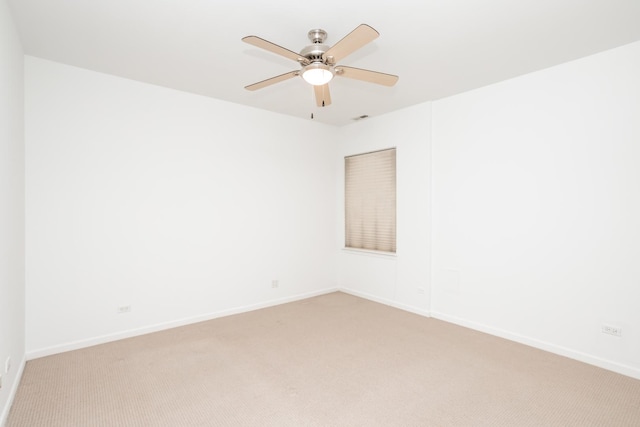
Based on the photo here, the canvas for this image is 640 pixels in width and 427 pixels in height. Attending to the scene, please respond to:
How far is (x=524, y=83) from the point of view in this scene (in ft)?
11.3

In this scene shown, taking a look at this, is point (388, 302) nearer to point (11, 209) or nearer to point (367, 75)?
point (367, 75)

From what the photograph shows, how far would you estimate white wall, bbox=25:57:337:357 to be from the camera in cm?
316

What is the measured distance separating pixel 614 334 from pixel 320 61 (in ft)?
11.0

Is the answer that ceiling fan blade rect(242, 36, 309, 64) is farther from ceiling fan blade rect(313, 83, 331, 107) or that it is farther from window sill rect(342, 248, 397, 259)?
window sill rect(342, 248, 397, 259)

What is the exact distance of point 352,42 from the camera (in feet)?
6.93

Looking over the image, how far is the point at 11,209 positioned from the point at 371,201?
161 inches

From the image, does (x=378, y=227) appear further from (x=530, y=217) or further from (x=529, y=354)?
(x=529, y=354)

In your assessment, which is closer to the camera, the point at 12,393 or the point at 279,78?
the point at 12,393

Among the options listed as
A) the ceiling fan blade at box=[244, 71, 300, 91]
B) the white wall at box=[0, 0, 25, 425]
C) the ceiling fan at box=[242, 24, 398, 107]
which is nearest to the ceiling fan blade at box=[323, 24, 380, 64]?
the ceiling fan at box=[242, 24, 398, 107]

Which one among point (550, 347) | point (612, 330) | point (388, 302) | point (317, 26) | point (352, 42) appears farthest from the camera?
point (388, 302)

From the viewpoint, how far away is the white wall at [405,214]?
437cm

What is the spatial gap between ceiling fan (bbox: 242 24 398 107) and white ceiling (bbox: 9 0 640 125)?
0.98 feet

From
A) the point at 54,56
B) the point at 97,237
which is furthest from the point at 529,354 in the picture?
the point at 54,56

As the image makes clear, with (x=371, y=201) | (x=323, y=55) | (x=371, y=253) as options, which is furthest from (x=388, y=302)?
(x=323, y=55)
